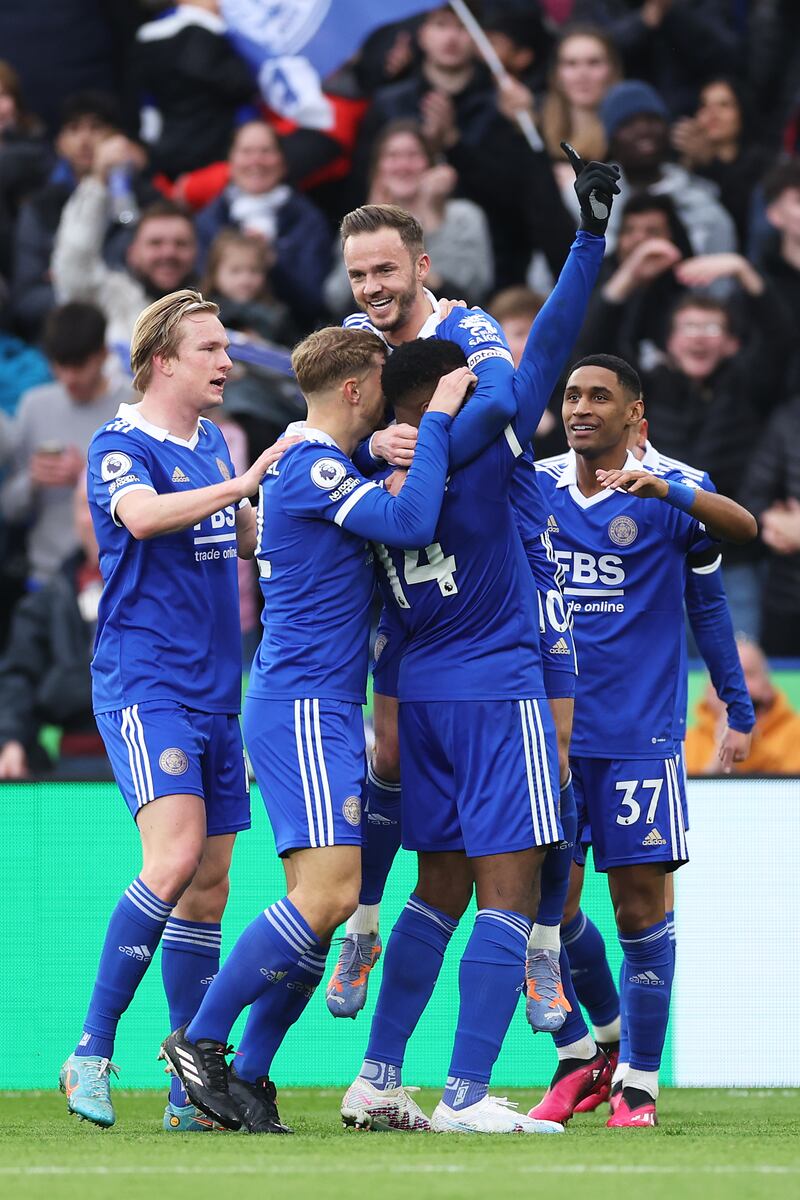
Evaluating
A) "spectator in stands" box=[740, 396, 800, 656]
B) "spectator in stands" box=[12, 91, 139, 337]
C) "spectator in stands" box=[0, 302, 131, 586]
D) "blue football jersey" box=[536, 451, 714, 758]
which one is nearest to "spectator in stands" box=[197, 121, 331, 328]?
"spectator in stands" box=[12, 91, 139, 337]

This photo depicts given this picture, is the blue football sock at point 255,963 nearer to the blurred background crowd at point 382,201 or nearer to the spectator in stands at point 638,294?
the blurred background crowd at point 382,201

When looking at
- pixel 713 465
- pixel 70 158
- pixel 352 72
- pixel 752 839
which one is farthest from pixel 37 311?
pixel 752 839

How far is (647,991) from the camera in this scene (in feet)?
22.6

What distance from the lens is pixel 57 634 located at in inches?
408

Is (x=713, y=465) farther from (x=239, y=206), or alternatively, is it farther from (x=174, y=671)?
(x=174, y=671)

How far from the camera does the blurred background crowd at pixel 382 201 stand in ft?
35.5

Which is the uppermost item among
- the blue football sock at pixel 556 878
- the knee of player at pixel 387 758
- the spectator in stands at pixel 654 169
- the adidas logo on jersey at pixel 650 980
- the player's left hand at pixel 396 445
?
the spectator in stands at pixel 654 169

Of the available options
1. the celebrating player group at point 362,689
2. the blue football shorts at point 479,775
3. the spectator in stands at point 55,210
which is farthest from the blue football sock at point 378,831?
the spectator in stands at point 55,210

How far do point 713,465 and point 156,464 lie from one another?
5182 millimetres

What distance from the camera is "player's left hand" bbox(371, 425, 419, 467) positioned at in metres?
6.01

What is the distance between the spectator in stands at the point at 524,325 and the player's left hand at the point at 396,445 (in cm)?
470

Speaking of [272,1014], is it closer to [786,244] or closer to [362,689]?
[362,689]

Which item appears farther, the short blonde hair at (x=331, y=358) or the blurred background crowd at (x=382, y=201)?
the blurred background crowd at (x=382, y=201)

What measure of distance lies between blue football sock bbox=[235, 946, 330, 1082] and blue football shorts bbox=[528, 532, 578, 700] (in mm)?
1117
